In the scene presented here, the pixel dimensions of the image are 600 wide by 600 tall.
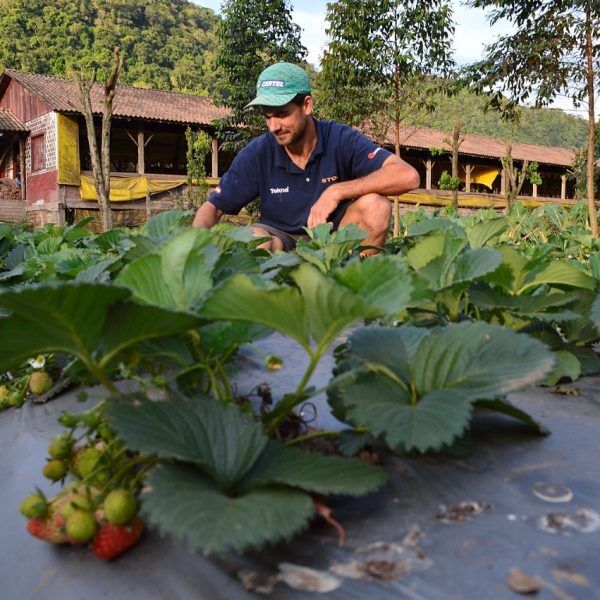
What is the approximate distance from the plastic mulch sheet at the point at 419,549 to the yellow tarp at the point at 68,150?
722 inches

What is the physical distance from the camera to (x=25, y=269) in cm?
202

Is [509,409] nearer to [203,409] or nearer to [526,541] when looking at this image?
[526,541]

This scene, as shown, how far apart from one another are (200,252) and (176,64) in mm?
43239

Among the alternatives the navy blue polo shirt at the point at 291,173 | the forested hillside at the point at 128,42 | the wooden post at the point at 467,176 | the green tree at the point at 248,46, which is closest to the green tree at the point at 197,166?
the green tree at the point at 248,46

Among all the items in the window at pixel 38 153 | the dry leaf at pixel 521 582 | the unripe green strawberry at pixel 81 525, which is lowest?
the dry leaf at pixel 521 582

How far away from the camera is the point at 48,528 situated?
2.35 ft

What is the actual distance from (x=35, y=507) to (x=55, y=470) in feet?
0.24

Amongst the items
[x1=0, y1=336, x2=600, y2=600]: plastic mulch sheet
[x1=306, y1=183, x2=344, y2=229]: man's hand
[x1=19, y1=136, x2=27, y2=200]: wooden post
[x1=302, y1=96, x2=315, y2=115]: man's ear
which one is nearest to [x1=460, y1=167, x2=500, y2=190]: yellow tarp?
[x1=19, y1=136, x2=27, y2=200]: wooden post

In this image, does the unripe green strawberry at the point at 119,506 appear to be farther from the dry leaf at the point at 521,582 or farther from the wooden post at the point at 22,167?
Result: the wooden post at the point at 22,167

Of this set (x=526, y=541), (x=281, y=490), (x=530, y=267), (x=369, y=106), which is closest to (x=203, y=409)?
(x=281, y=490)

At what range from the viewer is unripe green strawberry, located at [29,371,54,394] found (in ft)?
4.71

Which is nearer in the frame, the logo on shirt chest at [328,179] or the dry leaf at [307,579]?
the dry leaf at [307,579]

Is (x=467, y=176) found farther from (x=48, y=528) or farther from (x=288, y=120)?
(x=48, y=528)

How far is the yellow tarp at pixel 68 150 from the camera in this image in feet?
58.2
